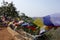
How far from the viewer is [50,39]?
34.5 feet

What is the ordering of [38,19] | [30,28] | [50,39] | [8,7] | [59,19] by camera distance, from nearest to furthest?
[59,19] → [38,19] → [50,39] → [30,28] → [8,7]

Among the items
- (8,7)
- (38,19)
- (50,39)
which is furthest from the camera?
(8,7)

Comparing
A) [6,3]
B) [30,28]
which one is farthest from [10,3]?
[30,28]

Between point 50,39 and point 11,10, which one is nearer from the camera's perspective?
point 50,39

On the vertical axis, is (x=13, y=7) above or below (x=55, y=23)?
below

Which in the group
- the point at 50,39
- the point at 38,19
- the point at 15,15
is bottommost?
the point at 15,15

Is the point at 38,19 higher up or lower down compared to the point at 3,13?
higher up

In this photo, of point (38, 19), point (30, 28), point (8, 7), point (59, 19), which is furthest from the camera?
point (8, 7)

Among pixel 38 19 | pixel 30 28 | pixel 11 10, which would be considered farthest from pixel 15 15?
pixel 38 19

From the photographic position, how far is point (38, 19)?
21.3ft

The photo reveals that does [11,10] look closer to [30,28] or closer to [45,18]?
[30,28]

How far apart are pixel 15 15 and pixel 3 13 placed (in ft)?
7.34

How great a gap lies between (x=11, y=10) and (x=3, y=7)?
1.84 metres

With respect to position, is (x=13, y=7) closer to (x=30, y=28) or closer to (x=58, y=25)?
(x=30, y=28)
